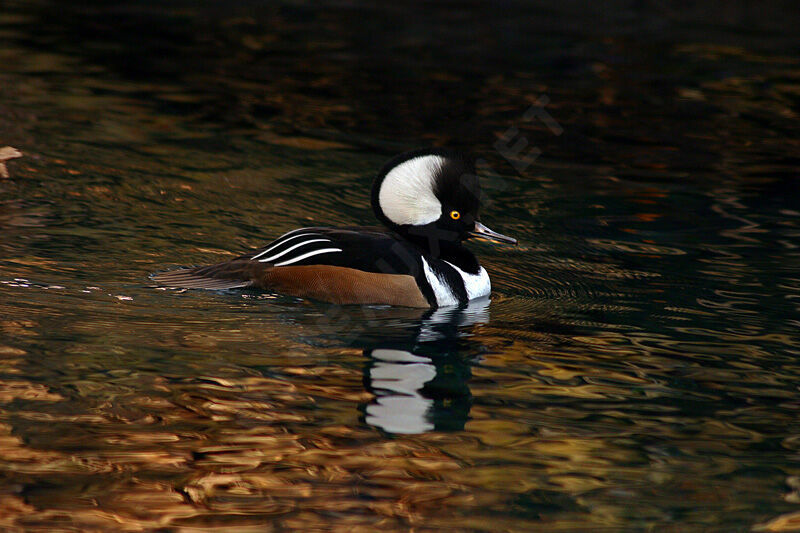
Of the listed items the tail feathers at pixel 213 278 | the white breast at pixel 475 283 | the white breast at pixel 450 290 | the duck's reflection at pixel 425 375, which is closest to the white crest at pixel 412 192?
the white breast at pixel 450 290

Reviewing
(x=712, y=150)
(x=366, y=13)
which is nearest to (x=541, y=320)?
(x=712, y=150)

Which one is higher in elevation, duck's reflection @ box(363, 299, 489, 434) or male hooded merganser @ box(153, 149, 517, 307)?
male hooded merganser @ box(153, 149, 517, 307)

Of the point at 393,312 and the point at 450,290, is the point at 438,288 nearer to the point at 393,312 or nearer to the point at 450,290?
the point at 450,290

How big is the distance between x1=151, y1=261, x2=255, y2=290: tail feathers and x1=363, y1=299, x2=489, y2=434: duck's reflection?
1.27m

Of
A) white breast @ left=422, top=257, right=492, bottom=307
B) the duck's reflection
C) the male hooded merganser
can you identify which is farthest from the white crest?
the duck's reflection

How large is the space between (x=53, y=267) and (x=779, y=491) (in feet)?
→ 17.5

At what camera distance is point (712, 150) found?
539 inches

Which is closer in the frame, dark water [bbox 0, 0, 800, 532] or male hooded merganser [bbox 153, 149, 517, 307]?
dark water [bbox 0, 0, 800, 532]

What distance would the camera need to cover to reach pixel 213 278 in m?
8.40

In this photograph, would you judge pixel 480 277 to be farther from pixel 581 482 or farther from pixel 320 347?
pixel 581 482

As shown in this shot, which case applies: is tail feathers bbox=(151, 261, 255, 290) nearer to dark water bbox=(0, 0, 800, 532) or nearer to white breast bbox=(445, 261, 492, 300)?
dark water bbox=(0, 0, 800, 532)

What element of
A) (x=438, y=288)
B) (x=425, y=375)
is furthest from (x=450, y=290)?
(x=425, y=375)

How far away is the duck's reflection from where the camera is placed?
250 inches

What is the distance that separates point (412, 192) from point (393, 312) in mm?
816
